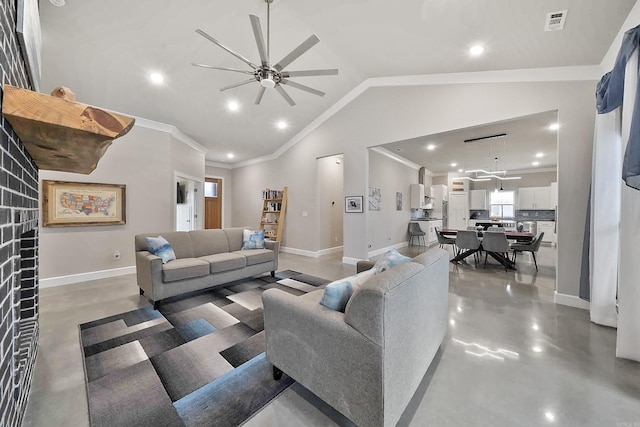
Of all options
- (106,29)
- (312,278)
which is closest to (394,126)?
(312,278)

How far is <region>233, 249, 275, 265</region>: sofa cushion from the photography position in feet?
12.3

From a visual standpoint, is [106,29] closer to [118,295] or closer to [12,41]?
[12,41]

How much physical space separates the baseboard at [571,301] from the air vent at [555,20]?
2953 millimetres

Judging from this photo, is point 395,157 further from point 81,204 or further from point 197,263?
point 81,204

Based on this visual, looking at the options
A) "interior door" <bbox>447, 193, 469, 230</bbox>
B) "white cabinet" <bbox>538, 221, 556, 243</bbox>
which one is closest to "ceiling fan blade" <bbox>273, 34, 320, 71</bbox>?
"interior door" <bbox>447, 193, 469, 230</bbox>

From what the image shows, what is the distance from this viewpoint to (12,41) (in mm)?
1130

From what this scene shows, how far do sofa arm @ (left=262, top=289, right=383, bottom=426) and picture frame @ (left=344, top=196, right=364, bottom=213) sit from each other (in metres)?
3.64

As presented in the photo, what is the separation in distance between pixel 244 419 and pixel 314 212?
191 inches

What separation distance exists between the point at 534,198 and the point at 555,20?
7.99 metres

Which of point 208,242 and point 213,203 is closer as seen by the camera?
point 208,242

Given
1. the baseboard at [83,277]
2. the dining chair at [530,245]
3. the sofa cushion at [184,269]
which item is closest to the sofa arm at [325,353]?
the sofa cushion at [184,269]

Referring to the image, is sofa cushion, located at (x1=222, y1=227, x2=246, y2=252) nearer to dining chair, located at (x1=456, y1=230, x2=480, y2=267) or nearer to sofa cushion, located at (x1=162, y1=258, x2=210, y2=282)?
sofa cushion, located at (x1=162, y1=258, x2=210, y2=282)

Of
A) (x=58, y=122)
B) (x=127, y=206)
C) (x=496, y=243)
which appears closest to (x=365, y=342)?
(x=58, y=122)

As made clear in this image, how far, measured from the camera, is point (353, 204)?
5.16 m
